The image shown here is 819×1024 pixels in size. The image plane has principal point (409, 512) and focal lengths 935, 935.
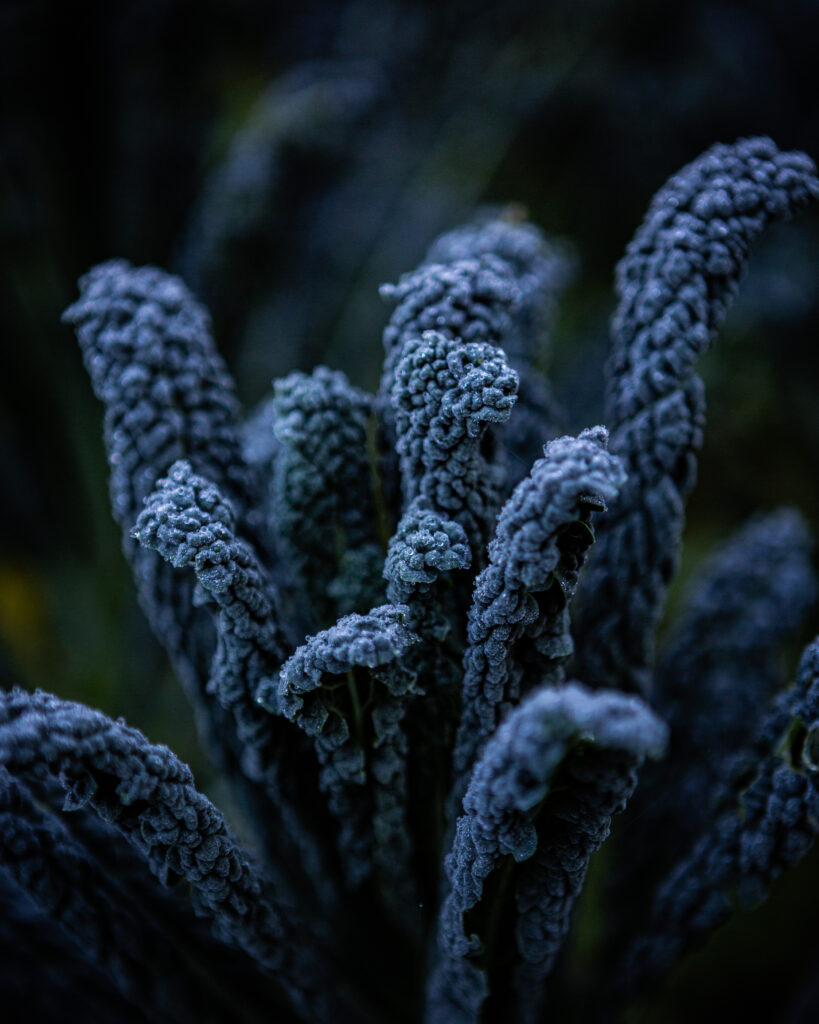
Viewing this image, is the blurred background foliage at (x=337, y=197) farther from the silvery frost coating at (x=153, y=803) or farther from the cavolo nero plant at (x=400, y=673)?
the silvery frost coating at (x=153, y=803)

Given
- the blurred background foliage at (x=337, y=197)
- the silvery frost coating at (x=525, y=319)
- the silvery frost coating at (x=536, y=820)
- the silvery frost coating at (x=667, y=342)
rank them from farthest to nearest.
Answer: the blurred background foliage at (x=337, y=197)
the silvery frost coating at (x=525, y=319)
the silvery frost coating at (x=667, y=342)
the silvery frost coating at (x=536, y=820)

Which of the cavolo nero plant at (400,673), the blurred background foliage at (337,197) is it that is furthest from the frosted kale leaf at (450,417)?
the blurred background foliage at (337,197)

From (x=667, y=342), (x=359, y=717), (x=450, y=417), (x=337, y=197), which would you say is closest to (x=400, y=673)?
(x=359, y=717)

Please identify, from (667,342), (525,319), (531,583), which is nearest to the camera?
(531,583)

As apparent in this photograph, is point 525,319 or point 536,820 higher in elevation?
point 525,319

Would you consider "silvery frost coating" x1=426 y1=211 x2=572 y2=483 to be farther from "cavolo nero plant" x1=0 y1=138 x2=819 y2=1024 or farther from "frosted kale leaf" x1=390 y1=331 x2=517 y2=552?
"frosted kale leaf" x1=390 y1=331 x2=517 y2=552

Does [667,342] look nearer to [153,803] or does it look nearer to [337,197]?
[153,803]

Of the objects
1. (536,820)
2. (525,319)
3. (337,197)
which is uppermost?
(337,197)
